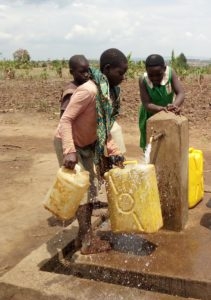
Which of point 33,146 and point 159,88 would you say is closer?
point 159,88

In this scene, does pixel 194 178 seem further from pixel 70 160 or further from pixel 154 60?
pixel 70 160

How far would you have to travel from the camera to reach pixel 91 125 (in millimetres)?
2955

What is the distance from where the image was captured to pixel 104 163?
10.3 feet

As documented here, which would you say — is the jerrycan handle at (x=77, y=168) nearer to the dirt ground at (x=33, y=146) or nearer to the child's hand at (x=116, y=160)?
the child's hand at (x=116, y=160)

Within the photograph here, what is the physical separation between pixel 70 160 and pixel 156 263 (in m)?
0.86

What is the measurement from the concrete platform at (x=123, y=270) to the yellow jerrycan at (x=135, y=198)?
231mm

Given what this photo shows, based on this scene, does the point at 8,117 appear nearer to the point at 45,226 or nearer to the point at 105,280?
the point at 45,226

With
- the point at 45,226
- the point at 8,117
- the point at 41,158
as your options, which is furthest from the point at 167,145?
the point at 8,117

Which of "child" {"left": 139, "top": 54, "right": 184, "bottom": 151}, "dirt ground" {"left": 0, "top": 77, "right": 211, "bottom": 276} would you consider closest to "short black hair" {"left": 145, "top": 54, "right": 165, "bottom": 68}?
"child" {"left": 139, "top": 54, "right": 184, "bottom": 151}

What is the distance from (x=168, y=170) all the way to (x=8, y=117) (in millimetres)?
7562

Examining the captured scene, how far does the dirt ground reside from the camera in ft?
13.9

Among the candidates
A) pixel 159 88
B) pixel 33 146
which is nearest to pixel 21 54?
pixel 33 146

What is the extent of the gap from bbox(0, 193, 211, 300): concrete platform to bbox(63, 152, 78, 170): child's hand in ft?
2.06

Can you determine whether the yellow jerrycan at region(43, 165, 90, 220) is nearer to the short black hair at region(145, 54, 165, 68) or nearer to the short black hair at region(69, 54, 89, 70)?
the short black hair at region(69, 54, 89, 70)
